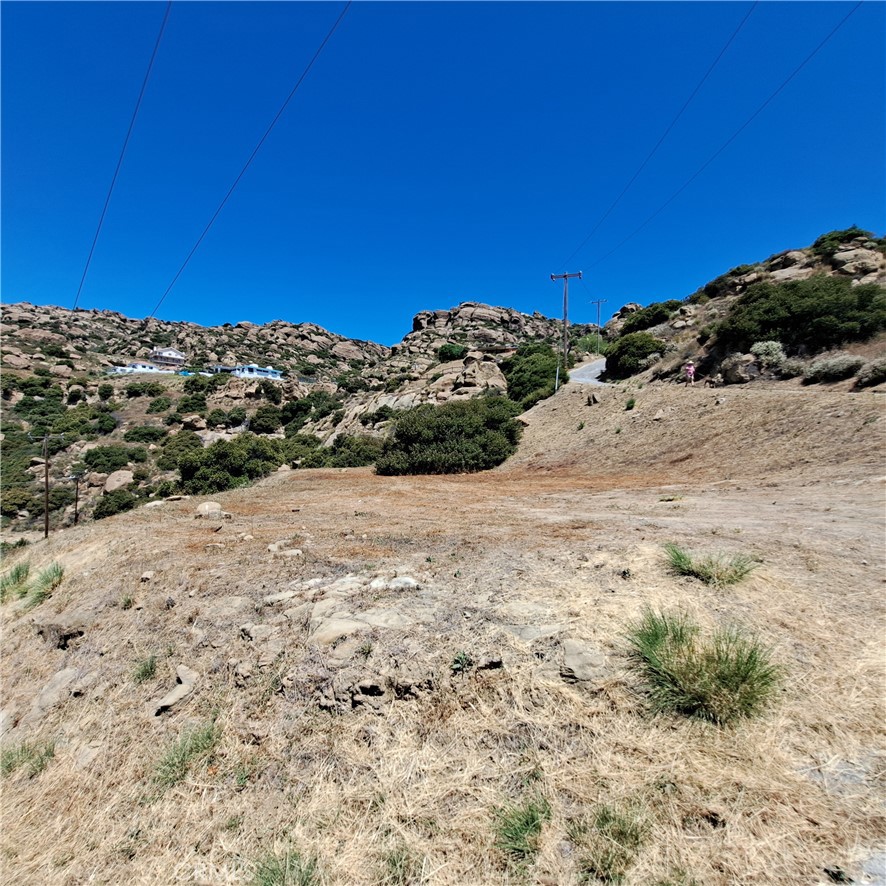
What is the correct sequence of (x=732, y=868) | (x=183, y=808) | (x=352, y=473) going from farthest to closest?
(x=352, y=473)
(x=183, y=808)
(x=732, y=868)

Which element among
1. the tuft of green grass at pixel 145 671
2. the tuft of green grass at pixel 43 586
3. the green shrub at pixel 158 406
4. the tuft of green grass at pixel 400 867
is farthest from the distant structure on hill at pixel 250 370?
the tuft of green grass at pixel 400 867

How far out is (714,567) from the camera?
4.34 m

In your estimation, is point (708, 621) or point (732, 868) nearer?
point (732, 868)

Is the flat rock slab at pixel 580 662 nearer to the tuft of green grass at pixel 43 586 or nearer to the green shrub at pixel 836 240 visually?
the tuft of green grass at pixel 43 586

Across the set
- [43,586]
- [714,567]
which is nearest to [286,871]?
[714,567]

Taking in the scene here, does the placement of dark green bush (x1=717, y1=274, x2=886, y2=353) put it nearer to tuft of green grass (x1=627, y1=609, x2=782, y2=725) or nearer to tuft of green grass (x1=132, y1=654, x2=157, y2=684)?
tuft of green grass (x1=627, y1=609, x2=782, y2=725)

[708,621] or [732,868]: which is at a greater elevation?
[708,621]

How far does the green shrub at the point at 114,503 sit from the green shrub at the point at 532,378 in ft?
90.5

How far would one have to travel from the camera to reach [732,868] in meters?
1.88

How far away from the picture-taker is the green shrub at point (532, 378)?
29141mm

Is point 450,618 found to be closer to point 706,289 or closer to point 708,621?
point 708,621

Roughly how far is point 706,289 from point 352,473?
1425 inches

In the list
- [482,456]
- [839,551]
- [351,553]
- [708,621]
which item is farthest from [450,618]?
[482,456]

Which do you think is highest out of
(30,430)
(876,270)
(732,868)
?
(876,270)
